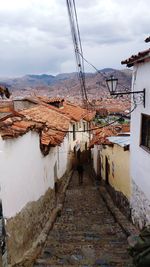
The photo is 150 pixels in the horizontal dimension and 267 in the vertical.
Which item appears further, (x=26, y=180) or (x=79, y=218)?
(x=79, y=218)

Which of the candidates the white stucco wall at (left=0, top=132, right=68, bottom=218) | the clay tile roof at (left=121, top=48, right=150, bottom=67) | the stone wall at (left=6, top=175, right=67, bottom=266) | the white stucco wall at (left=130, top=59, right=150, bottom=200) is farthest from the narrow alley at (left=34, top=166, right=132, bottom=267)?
the clay tile roof at (left=121, top=48, right=150, bottom=67)

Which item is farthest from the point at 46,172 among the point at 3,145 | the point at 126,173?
the point at 3,145

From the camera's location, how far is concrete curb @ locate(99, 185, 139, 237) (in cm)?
1143

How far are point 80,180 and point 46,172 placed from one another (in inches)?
380

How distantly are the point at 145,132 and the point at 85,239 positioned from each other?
418cm

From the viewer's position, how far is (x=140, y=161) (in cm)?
1089

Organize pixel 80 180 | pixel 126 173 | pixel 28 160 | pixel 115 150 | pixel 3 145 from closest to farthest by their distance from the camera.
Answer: pixel 3 145, pixel 28 160, pixel 126 173, pixel 115 150, pixel 80 180

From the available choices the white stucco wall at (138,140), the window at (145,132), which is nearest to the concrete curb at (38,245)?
the white stucco wall at (138,140)

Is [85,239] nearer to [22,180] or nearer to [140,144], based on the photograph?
[22,180]

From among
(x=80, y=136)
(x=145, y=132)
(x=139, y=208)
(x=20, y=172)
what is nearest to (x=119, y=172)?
(x=139, y=208)

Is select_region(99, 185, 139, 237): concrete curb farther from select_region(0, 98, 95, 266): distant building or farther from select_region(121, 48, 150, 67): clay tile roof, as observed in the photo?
select_region(121, 48, 150, 67): clay tile roof

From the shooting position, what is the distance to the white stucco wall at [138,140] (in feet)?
31.9

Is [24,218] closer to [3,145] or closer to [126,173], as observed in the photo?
[3,145]

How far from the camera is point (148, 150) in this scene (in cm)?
1002
